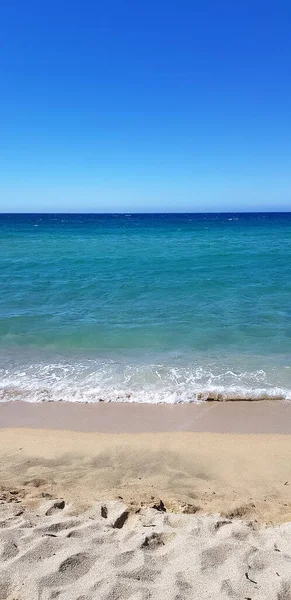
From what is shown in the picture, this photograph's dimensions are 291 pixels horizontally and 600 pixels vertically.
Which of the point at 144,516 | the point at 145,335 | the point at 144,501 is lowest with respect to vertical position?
the point at 144,501

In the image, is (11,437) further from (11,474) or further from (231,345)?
(231,345)

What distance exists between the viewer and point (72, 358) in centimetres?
859

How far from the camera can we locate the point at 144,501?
13.5 ft

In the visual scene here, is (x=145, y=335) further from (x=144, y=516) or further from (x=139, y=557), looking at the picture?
(x=139, y=557)

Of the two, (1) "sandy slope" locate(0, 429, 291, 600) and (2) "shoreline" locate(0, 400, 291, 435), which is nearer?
(1) "sandy slope" locate(0, 429, 291, 600)

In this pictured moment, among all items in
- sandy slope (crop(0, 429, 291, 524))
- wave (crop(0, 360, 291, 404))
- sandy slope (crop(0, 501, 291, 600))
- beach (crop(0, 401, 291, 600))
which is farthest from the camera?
wave (crop(0, 360, 291, 404))

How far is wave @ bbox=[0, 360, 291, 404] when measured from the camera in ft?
22.3

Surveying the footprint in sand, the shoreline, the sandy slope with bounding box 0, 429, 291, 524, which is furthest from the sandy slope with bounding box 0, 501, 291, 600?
the shoreline

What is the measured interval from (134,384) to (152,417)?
112 centimetres

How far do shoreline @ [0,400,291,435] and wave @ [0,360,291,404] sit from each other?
159mm

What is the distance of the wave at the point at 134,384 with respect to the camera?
6.80 meters

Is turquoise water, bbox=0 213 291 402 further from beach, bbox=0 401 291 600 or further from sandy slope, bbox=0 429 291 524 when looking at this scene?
sandy slope, bbox=0 429 291 524

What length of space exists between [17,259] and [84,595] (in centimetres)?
2355

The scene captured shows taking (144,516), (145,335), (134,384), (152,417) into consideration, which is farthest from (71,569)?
(145,335)
